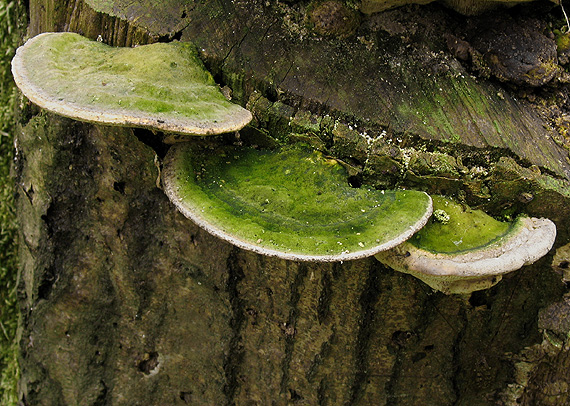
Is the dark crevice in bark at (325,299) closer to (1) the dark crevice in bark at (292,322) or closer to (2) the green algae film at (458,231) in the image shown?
(1) the dark crevice in bark at (292,322)

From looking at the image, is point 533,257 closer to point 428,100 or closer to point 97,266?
point 428,100

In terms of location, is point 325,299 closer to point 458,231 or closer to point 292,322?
point 292,322

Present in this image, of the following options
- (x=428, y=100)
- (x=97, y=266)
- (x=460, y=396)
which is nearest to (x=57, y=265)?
(x=97, y=266)

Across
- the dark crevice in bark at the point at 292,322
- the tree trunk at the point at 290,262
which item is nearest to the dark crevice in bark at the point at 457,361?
the tree trunk at the point at 290,262

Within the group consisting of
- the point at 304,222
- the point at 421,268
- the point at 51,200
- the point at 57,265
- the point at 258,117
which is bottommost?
the point at 57,265

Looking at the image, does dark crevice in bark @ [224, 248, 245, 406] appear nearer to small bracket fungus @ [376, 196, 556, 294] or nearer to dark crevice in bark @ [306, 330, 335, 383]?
dark crevice in bark @ [306, 330, 335, 383]

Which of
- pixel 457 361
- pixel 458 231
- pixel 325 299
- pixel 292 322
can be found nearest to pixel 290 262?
pixel 325 299

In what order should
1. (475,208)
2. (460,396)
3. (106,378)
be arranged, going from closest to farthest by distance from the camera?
(475,208)
(460,396)
(106,378)
